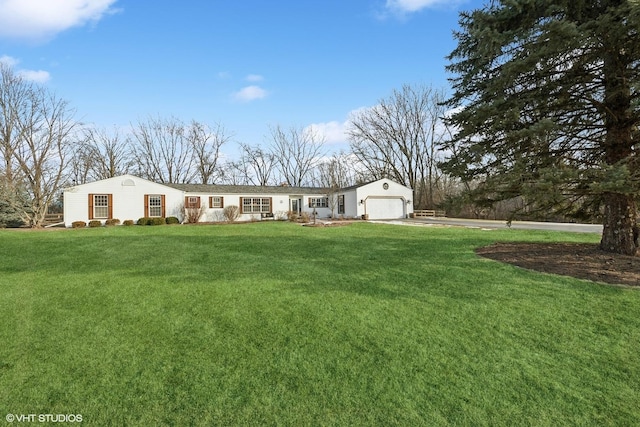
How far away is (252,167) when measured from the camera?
143ft

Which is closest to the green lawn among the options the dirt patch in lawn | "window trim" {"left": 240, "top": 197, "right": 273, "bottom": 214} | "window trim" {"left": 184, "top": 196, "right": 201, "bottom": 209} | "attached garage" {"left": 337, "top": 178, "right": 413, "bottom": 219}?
the dirt patch in lawn

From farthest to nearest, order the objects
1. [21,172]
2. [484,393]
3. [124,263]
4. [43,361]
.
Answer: [21,172] < [124,263] < [43,361] < [484,393]

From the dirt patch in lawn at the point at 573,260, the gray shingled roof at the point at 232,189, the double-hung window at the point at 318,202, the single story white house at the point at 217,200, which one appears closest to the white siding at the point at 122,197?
the single story white house at the point at 217,200

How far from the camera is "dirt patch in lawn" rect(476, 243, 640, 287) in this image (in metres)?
5.14

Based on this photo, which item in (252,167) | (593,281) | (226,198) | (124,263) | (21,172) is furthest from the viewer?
(252,167)

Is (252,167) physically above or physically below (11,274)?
above

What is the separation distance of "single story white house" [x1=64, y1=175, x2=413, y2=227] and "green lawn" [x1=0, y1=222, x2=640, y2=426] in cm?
1798

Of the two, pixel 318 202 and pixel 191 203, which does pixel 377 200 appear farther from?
pixel 191 203

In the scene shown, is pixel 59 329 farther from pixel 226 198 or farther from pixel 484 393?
pixel 226 198

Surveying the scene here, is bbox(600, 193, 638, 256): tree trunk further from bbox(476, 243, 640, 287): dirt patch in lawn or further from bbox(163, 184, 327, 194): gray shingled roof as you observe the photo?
bbox(163, 184, 327, 194): gray shingled roof

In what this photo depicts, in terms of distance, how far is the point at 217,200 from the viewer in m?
24.4

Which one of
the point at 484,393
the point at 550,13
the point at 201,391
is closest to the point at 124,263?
the point at 201,391

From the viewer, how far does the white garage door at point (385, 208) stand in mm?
27484

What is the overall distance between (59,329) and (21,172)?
24.3 metres
